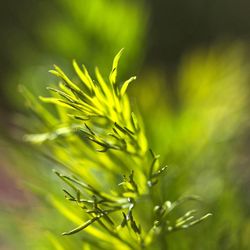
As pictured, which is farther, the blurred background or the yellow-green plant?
the blurred background

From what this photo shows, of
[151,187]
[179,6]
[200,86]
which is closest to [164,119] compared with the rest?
[200,86]

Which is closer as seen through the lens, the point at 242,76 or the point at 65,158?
the point at 65,158

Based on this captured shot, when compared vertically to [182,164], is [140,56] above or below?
above

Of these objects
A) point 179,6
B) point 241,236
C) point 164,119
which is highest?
point 179,6

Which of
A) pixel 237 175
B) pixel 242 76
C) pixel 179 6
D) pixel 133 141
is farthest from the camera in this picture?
pixel 179 6

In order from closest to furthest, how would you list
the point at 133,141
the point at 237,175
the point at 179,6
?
the point at 133,141 < the point at 237,175 < the point at 179,6

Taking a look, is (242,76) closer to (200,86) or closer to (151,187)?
(200,86)

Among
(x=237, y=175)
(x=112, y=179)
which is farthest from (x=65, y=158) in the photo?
(x=237, y=175)

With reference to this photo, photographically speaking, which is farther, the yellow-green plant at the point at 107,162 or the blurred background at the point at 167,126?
the blurred background at the point at 167,126
